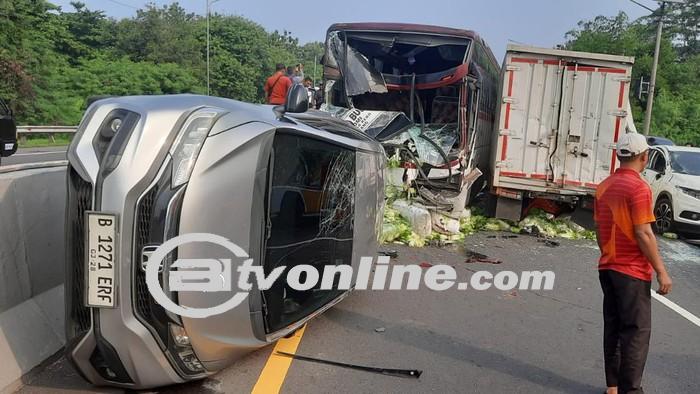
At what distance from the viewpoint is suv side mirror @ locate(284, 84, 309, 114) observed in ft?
12.4

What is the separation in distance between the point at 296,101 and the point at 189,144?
3.74ft

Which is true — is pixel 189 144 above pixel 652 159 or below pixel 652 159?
above

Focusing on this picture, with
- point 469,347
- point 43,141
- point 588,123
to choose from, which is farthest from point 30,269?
point 43,141

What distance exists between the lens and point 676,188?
1041 cm

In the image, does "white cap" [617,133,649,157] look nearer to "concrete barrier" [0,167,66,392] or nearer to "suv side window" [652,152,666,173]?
"concrete barrier" [0,167,66,392]

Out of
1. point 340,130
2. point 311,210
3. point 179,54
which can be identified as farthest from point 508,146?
point 179,54

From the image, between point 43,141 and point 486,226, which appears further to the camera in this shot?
point 43,141

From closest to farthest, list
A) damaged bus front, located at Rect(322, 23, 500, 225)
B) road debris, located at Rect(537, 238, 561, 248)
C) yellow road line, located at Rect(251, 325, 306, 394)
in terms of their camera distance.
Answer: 1. yellow road line, located at Rect(251, 325, 306, 394)
2. road debris, located at Rect(537, 238, 561, 248)
3. damaged bus front, located at Rect(322, 23, 500, 225)

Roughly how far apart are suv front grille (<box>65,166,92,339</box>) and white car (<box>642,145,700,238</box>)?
10.2 m

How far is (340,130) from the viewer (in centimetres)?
453

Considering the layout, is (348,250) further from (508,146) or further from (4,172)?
(508,146)

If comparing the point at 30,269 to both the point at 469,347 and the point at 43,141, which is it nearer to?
the point at 469,347

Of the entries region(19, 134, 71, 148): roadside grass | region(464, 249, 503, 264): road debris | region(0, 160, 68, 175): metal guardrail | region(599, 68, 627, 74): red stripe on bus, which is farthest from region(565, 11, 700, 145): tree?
region(0, 160, 68, 175): metal guardrail

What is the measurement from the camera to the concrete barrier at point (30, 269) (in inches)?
134
